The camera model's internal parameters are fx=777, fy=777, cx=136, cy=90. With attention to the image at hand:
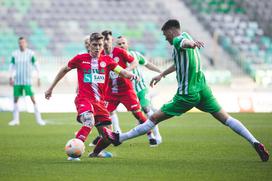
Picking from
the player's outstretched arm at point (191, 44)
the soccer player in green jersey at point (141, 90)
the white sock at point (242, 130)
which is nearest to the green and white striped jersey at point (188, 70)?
the player's outstretched arm at point (191, 44)

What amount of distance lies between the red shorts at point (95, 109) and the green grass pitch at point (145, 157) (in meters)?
0.60

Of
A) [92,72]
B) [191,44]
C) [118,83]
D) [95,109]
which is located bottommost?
[95,109]

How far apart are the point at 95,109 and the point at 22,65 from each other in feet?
35.1

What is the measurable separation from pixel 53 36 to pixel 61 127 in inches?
668

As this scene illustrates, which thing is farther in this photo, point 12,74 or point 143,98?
point 12,74

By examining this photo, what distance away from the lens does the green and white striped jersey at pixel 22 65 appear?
21.8 m

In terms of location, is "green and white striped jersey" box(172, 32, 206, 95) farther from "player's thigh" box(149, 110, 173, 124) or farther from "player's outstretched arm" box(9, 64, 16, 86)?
"player's outstretched arm" box(9, 64, 16, 86)

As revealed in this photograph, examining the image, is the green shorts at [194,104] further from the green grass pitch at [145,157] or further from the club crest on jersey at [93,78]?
the club crest on jersey at [93,78]

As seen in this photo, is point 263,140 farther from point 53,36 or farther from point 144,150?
point 53,36

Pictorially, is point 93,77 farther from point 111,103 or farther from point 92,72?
point 111,103

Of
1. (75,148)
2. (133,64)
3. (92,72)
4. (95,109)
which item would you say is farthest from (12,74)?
(75,148)

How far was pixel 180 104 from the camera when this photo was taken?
11.4 metres

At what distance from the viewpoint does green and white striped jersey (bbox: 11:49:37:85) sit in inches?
860

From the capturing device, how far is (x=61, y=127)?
1984cm
